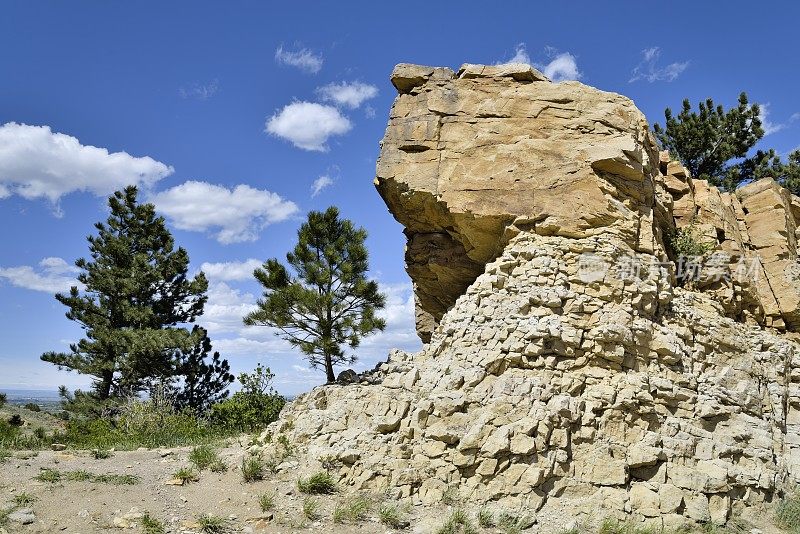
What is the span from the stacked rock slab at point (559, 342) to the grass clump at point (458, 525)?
24.5 inches

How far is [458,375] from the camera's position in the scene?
33.6 ft

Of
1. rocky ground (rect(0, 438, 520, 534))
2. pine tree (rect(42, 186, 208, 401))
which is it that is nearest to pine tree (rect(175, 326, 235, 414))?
pine tree (rect(42, 186, 208, 401))

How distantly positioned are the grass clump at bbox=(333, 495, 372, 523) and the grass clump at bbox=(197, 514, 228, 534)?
1.65 m

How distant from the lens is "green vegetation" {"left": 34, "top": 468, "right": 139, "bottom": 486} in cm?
916

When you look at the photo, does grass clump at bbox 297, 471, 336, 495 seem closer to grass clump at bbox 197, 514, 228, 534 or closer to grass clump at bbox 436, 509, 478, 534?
grass clump at bbox 197, 514, 228, 534

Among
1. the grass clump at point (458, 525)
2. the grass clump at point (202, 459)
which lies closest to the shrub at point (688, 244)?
the grass clump at point (458, 525)

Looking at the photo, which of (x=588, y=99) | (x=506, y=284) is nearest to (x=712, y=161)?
(x=588, y=99)

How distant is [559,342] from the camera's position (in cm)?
1027

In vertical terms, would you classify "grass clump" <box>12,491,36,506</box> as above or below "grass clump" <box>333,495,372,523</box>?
above

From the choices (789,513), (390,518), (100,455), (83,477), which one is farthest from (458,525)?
(100,455)

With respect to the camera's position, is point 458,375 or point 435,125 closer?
point 458,375

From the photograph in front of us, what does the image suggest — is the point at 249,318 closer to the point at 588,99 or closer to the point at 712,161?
the point at 588,99

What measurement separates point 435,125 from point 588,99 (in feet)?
11.9

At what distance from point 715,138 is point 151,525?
24.5m
